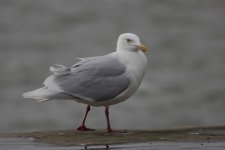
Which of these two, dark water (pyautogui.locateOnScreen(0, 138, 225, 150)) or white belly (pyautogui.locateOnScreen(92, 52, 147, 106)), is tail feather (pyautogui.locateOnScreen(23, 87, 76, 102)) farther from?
dark water (pyautogui.locateOnScreen(0, 138, 225, 150))

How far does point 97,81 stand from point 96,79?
22 mm

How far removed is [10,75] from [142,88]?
397 centimetres

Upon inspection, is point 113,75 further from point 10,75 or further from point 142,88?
point 10,75

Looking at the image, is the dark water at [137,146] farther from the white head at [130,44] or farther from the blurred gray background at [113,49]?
the blurred gray background at [113,49]

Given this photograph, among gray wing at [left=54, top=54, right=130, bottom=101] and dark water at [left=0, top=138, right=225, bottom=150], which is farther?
gray wing at [left=54, top=54, right=130, bottom=101]

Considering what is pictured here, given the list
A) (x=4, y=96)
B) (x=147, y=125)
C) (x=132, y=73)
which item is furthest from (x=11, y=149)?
(x=4, y=96)

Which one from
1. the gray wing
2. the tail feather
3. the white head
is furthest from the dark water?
the white head

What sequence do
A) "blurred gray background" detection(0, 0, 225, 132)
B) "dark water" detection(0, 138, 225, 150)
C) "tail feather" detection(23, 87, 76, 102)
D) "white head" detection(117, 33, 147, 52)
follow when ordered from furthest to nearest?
"blurred gray background" detection(0, 0, 225, 132) < "white head" detection(117, 33, 147, 52) < "tail feather" detection(23, 87, 76, 102) < "dark water" detection(0, 138, 225, 150)

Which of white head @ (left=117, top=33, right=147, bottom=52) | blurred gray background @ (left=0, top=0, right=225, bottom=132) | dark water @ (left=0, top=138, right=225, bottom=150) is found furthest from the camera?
blurred gray background @ (left=0, top=0, right=225, bottom=132)

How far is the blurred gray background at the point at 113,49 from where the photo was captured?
685 inches

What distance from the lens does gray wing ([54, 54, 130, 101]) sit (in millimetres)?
7828

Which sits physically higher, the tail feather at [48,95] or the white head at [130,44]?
the white head at [130,44]

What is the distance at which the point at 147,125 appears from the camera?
16.9 meters

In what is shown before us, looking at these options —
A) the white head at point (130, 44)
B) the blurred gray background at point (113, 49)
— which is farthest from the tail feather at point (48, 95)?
the blurred gray background at point (113, 49)
